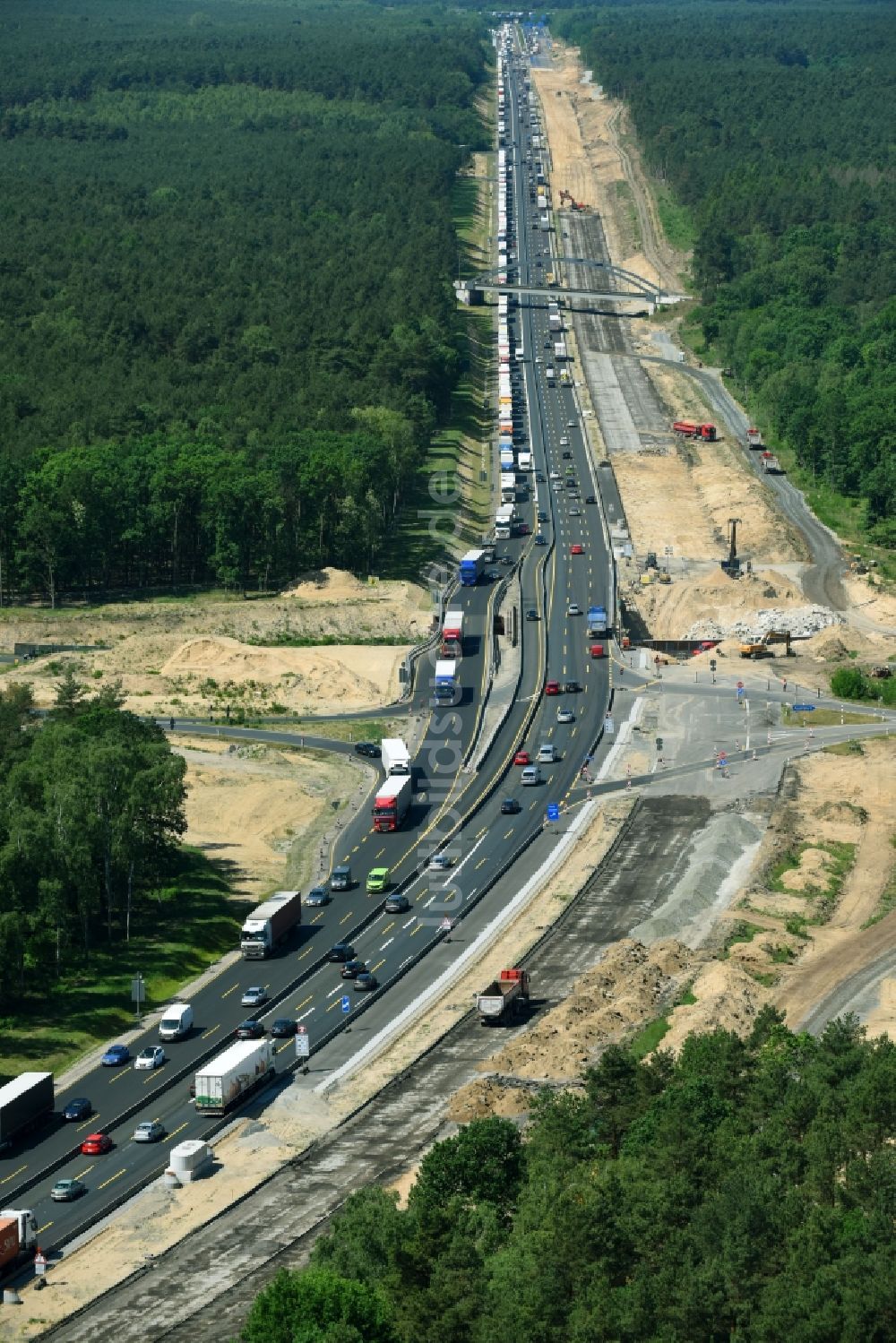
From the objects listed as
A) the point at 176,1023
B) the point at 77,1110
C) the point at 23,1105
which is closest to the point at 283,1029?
the point at 176,1023

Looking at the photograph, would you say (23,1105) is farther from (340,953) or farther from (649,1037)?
(649,1037)

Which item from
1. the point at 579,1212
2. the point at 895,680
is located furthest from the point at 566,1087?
the point at 895,680

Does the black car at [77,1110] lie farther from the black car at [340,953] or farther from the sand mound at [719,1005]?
the sand mound at [719,1005]

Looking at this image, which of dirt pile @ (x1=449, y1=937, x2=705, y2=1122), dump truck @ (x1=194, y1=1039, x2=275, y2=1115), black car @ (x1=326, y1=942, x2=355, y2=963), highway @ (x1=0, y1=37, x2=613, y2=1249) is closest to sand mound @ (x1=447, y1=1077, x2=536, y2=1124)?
dirt pile @ (x1=449, y1=937, x2=705, y2=1122)

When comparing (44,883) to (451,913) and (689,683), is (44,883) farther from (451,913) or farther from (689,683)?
(689,683)

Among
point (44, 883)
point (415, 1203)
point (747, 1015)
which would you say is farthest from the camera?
point (44, 883)

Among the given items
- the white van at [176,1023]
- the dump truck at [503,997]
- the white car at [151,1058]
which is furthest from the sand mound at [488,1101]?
the white van at [176,1023]
